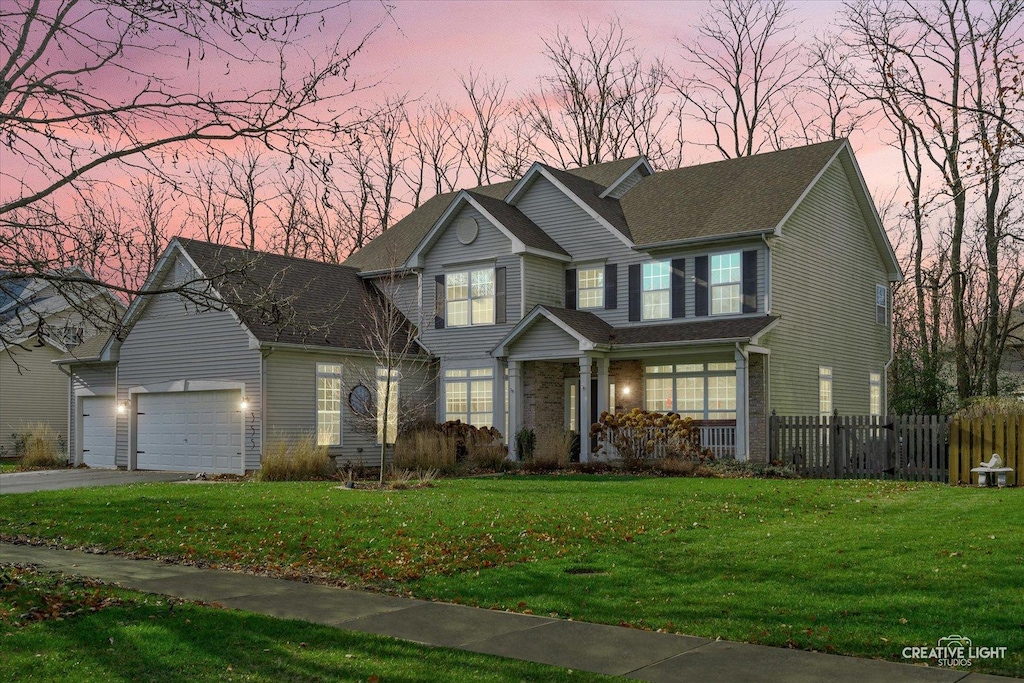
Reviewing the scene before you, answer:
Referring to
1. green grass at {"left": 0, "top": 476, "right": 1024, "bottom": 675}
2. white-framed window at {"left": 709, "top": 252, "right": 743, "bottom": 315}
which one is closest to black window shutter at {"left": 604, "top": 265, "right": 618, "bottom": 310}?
white-framed window at {"left": 709, "top": 252, "right": 743, "bottom": 315}

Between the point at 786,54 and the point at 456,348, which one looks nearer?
the point at 456,348

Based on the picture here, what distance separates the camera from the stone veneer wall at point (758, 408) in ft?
81.7

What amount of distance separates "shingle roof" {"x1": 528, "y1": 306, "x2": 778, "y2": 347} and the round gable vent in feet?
11.3

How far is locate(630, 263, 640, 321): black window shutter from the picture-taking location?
2794cm

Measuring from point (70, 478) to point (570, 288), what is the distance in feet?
47.3

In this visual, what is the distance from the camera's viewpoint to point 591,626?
29.6 ft

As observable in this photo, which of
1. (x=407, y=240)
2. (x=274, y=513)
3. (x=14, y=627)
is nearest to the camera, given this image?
(x=14, y=627)

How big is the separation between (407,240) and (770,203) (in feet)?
43.1

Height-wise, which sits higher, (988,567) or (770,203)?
(770,203)

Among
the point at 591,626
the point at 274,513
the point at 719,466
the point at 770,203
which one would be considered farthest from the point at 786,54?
the point at 591,626

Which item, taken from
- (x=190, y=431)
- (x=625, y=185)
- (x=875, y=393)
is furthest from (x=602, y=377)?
(x=190, y=431)

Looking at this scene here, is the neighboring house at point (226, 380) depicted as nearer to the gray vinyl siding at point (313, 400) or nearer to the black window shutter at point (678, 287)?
the gray vinyl siding at point (313, 400)

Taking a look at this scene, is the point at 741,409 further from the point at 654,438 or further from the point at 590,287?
the point at 590,287

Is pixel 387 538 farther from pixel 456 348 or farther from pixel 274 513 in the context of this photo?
pixel 456 348
